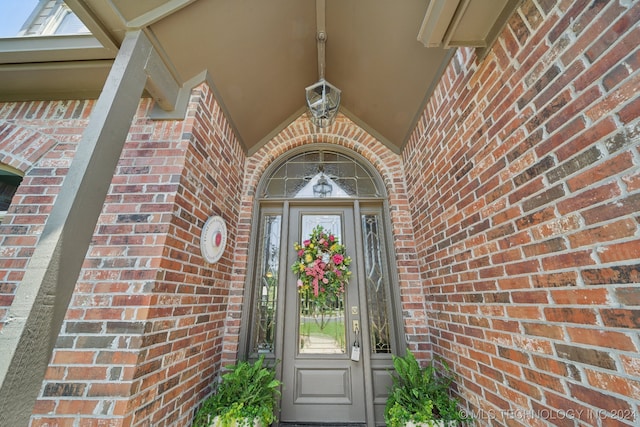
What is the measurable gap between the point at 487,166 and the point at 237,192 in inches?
85.7

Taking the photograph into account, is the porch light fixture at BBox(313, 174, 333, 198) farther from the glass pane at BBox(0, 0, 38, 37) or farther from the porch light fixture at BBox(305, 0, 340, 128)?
the glass pane at BBox(0, 0, 38, 37)

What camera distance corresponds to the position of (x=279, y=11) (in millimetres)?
1878

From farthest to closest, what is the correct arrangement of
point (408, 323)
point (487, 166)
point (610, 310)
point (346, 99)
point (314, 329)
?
point (346, 99)
point (314, 329)
point (408, 323)
point (487, 166)
point (610, 310)

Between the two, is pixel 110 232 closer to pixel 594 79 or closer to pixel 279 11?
pixel 279 11

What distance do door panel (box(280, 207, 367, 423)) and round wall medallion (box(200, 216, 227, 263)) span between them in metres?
0.71

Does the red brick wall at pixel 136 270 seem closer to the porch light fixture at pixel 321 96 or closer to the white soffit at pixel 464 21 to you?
the porch light fixture at pixel 321 96

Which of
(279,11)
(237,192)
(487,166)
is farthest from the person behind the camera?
(237,192)

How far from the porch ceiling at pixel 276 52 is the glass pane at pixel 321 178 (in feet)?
1.61

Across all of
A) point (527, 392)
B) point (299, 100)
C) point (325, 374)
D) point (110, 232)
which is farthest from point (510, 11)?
point (325, 374)

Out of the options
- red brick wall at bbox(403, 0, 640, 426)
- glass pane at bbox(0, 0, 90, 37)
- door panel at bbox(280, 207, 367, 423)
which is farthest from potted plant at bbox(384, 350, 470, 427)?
glass pane at bbox(0, 0, 90, 37)

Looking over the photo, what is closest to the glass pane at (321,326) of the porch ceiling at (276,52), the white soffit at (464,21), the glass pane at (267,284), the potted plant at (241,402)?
the glass pane at (267,284)

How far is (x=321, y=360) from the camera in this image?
219 centimetres

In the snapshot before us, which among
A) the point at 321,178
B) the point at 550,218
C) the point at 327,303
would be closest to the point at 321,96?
the point at 321,178

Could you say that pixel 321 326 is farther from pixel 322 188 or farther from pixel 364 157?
pixel 364 157
